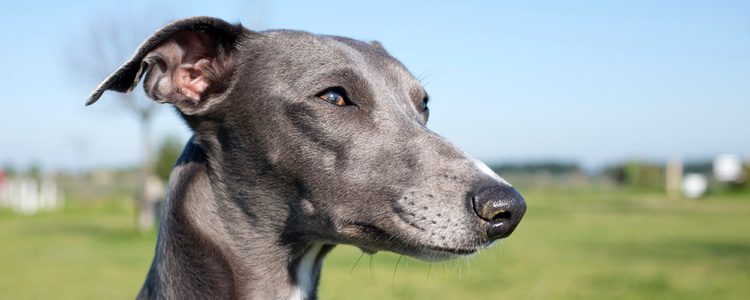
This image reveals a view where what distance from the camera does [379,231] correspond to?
11.4 feet

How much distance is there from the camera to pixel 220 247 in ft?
12.4

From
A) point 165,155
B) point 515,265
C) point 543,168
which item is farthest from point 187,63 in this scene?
→ point 543,168

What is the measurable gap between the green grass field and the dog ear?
1948 millimetres

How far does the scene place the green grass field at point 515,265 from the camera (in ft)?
37.2

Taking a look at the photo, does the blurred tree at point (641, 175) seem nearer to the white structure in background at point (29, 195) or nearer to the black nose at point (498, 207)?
the white structure in background at point (29, 195)

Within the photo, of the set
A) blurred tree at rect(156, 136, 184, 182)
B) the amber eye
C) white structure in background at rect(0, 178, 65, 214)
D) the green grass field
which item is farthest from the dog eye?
white structure in background at rect(0, 178, 65, 214)

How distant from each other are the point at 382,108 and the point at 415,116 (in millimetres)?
212

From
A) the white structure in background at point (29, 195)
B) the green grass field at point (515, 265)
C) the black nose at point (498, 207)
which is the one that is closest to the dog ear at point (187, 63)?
the black nose at point (498, 207)

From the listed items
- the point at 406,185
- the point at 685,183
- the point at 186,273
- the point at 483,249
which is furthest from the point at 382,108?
the point at 685,183

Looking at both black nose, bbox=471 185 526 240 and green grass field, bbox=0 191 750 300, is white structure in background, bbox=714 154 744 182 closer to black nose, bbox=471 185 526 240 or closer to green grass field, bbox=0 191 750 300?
green grass field, bbox=0 191 750 300

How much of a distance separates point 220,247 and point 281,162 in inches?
20.0

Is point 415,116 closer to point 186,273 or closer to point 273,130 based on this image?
point 273,130

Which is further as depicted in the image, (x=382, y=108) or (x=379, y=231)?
(x=382, y=108)

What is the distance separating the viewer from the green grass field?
11.3 meters
